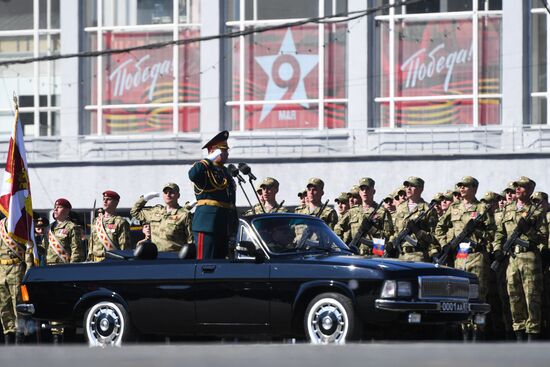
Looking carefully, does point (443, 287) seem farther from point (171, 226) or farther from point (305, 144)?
point (305, 144)

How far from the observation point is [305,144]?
31875mm

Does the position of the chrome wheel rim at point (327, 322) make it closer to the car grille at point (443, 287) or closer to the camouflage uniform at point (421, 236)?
the car grille at point (443, 287)

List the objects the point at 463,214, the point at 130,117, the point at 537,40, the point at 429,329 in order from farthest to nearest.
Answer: the point at 130,117 → the point at 537,40 → the point at 463,214 → the point at 429,329

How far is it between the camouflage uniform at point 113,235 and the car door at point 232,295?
16.7ft

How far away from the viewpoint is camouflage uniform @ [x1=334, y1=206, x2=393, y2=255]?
20344 millimetres

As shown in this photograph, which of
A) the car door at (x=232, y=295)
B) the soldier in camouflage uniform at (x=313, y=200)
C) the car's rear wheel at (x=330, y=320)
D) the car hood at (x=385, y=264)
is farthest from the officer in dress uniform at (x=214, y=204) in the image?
the soldier in camouflage uniform at (x=313, y=200)

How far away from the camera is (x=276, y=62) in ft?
106

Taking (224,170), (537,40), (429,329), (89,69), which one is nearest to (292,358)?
(429,329)

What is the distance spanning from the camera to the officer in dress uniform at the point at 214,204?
54.1ft

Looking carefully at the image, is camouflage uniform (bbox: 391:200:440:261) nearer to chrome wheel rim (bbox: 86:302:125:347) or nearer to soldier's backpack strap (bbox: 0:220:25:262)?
soldier's backpack strap (bbox: 0:220:25:262)

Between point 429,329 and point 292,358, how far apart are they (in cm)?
389

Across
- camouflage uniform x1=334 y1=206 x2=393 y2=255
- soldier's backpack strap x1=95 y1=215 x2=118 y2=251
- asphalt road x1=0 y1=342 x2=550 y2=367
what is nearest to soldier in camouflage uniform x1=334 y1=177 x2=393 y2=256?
camouflage uniform x1=334 y1=206 x2=393 y2=255

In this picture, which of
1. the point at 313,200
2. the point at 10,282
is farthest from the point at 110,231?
the point at 313,200

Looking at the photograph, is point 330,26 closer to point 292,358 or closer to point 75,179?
point 75,179
